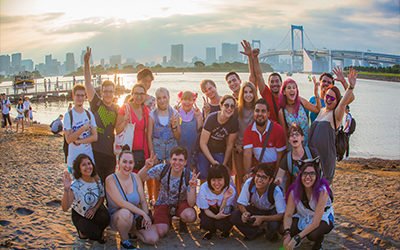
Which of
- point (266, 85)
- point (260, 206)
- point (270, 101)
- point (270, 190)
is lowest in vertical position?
point (260, 206)

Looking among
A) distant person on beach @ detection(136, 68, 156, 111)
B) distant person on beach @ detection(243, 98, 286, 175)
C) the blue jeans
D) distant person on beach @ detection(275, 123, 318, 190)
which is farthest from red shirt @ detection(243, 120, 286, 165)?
distant person on beach @ detection(136, 68, 156, 111)

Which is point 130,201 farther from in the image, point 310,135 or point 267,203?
point 310,135

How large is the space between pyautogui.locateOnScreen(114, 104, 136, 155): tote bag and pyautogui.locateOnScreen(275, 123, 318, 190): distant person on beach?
1754 mm

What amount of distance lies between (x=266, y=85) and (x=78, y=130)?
225cm

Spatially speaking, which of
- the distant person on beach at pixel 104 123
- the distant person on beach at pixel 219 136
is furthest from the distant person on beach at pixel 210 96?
the distant person on beach at pixel 104 123

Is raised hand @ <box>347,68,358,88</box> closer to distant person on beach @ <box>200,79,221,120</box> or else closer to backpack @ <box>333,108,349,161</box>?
backpack @ <box>333,108,349,161</box>

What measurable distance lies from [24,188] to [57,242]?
2.54m

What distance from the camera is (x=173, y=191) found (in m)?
4.43

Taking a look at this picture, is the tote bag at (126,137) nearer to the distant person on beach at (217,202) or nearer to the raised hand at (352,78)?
the distant person on beach at (217,202)

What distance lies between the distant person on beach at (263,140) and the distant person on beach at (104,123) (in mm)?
1550

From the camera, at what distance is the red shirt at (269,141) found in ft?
14.1

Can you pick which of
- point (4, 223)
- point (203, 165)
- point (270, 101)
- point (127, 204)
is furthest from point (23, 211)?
point (270, 101)

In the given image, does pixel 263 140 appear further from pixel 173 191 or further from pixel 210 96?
pixel 173 191

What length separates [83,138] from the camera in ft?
14.1
